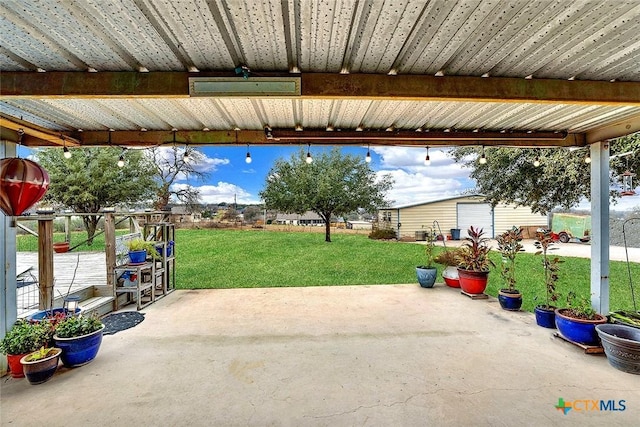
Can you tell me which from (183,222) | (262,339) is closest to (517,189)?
(262,339)

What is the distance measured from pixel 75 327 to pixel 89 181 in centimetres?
776

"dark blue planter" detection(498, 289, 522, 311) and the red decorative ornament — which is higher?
the red decorative ornament

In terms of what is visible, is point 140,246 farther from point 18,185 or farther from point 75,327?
point 18,185

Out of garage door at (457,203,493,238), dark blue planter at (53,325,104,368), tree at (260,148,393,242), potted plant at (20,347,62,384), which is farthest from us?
garage door at (457,203,493,238)

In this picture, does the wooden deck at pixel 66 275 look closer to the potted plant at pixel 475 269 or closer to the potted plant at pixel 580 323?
the potted plant at pixel 580 323

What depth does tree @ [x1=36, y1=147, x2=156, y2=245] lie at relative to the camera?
335 inches

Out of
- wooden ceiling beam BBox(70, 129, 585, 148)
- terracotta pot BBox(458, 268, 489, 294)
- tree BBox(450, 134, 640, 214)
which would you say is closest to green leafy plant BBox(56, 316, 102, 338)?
wooden ceiling beam BBox(70, 129, 585, 148)

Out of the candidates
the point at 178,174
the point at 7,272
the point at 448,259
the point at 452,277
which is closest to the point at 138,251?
the point at 7,272

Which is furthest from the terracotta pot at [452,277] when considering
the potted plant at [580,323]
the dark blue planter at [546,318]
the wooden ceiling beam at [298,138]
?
the wooden ceiling beam at [298,138]

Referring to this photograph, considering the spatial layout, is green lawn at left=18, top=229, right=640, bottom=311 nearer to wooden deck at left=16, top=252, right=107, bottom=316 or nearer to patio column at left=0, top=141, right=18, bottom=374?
wooden deck at left=16, top=252, right=107, bottom=316

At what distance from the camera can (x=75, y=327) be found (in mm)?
2791

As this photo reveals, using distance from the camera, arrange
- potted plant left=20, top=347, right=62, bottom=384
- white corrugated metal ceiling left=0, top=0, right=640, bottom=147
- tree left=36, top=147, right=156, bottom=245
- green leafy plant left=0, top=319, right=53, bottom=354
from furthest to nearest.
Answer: tree left=36, top=147, right=156, bottom=245
green leafy plant left=0, top=319, right=53, bottom=354
potted plant left=20, top=347, right=62, bottom=384
white corrugated metal ceiling left=0, top=0, right=640, bottom=147

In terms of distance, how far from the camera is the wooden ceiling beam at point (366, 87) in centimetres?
210

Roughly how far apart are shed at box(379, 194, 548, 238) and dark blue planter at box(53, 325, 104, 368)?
13287 mm
